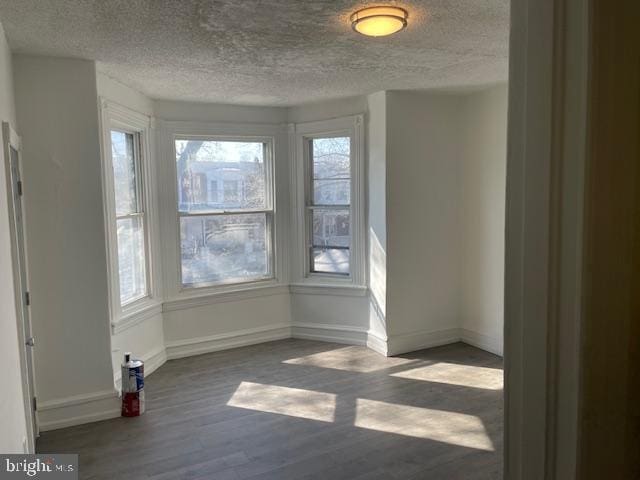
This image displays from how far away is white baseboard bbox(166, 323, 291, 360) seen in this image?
4.85m

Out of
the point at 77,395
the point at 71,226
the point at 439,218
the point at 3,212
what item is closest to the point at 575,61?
the point at 3,212

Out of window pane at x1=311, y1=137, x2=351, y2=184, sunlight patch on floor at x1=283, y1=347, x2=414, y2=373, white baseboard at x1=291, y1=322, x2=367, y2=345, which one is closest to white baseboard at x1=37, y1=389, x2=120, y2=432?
sunlight patch on floor at x1=283, y1=347, x2=414, y2=373

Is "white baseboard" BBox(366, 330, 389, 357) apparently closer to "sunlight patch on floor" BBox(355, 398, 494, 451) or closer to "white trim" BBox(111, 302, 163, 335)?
"sunlight patch on floor" BBox(355, 398, 494, 451)

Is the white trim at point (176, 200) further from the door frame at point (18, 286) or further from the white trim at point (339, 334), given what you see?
the door frame at point (18, 286)

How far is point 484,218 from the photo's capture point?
4.80 m

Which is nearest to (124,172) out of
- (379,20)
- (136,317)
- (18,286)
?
(136,317)

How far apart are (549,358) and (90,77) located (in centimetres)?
354

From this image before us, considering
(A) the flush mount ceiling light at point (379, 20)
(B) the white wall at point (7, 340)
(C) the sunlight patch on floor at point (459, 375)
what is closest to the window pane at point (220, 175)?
(B) the white wall at point (7, 340)

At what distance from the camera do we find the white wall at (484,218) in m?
4.58

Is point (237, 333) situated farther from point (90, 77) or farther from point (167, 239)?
point (90, 77)

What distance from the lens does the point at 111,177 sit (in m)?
3.86

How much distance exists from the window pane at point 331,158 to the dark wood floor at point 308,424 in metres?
1.87

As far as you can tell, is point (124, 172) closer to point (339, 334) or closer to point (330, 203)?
point (330, 203)

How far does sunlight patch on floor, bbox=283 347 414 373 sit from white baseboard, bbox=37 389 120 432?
1634mm
